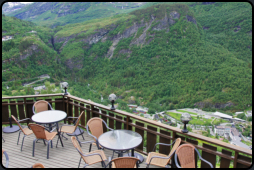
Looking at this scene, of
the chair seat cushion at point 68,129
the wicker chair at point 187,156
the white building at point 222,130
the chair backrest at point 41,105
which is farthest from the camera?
the white building at point 222,130

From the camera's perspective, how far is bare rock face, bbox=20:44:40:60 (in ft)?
206

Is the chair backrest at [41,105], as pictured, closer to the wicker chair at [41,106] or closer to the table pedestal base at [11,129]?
the wicker chair at [41,106]

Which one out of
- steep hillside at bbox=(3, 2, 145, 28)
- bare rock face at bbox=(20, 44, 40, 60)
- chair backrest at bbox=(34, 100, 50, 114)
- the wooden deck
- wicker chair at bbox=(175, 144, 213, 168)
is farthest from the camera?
steep hillside at bbox=(3, 2, 145, 28)

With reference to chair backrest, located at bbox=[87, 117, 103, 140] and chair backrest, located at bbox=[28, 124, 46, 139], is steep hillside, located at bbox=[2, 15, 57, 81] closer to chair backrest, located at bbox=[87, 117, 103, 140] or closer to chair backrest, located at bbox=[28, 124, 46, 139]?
chair backrest, located at bbox=[28, 124, 46, 139]

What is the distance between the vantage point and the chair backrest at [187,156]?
2662mm

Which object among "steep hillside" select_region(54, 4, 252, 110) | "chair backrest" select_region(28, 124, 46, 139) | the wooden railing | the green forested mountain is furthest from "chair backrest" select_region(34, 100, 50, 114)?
"steep hillside" select_region(54, 4, 252, 110)

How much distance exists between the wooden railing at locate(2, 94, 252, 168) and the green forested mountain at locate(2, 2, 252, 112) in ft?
172

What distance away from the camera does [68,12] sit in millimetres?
136625

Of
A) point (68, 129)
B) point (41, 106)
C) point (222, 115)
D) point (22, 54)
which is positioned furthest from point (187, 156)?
point (22, 54)

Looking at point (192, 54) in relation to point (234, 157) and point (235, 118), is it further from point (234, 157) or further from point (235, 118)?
point (234, 157)

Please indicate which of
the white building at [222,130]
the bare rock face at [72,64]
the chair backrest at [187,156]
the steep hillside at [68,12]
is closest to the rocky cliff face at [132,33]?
the bare rock face at [72,64]

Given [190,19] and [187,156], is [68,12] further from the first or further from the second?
[187,156]

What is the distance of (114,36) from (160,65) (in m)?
29.7

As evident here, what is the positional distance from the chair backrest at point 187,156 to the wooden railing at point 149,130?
0.22 meters
